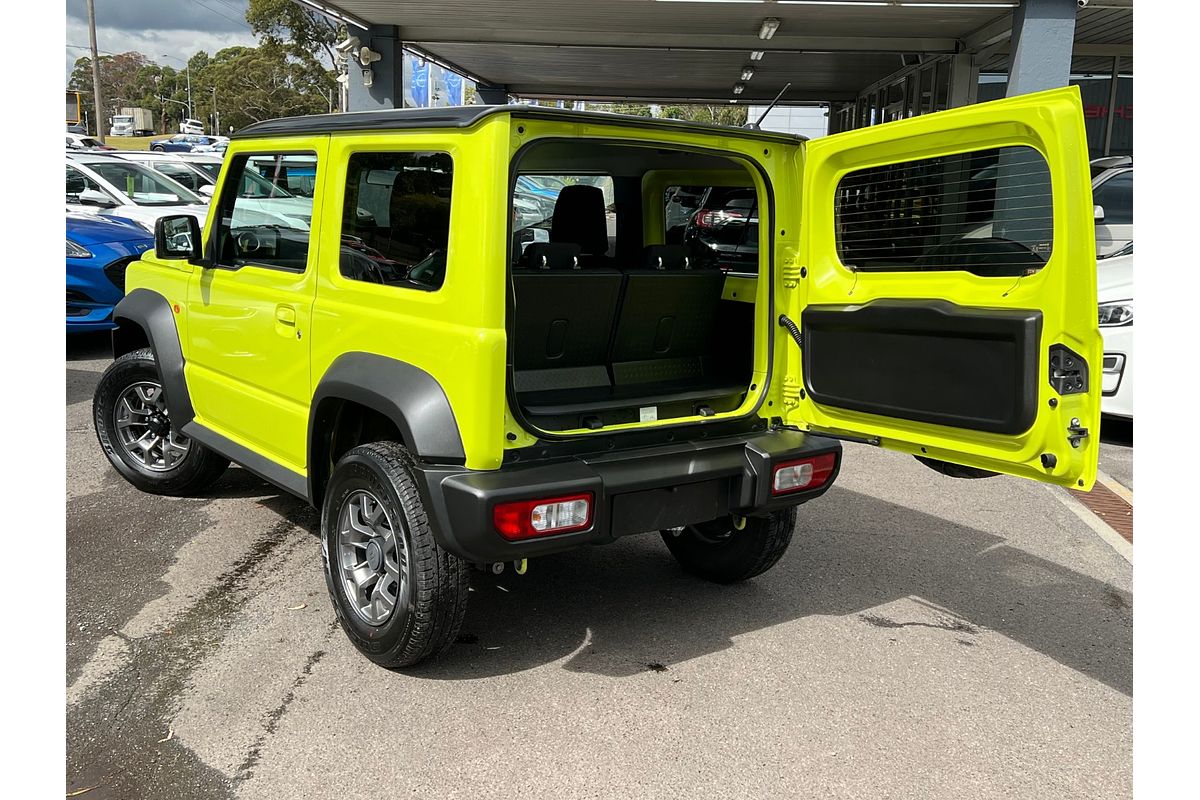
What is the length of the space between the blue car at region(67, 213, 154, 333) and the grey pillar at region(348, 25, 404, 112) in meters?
4.94

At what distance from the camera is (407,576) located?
3412mm

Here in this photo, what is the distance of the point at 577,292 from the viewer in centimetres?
388

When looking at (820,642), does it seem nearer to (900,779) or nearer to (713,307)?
(900,779)

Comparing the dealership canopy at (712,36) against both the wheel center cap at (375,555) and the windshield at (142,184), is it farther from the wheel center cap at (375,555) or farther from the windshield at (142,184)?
the wheel center cap at (375,555)

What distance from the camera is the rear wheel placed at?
427cm

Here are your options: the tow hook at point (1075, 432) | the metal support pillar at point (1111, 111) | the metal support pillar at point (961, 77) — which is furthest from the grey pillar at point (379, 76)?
the tow hook at point (1075, 432)

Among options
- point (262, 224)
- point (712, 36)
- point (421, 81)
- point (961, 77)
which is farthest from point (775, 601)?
point (421, 81)

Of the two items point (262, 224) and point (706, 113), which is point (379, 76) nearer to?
point (262, 224)

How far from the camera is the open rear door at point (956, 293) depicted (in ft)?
9.89

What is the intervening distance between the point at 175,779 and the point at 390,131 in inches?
87.5

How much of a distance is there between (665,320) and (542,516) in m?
1.31

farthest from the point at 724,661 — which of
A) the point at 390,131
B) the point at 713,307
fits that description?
the point at 390,131

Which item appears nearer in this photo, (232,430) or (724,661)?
(724,661)

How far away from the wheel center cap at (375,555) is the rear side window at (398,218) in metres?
0.94
